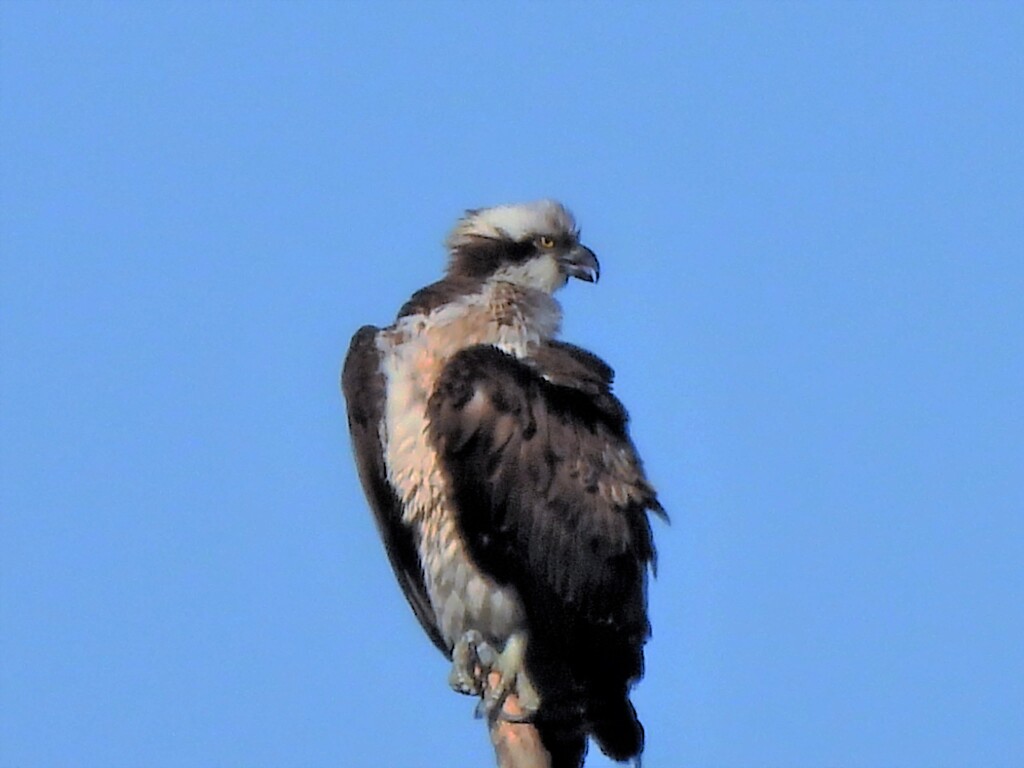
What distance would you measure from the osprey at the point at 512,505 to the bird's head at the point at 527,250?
16.7 inches

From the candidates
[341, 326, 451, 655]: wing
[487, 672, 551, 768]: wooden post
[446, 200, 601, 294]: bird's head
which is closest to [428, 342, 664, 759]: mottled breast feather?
[487, 672, 551, 768]: wooden post

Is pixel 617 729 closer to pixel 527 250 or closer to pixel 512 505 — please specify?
pixel 512 505

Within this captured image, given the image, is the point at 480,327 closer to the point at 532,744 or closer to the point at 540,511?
the point at 540,511

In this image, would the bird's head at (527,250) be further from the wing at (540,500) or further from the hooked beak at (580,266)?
the wing at (540,500)

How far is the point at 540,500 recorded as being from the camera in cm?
1110

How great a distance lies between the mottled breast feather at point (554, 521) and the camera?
10.9 m

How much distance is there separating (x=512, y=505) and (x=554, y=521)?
8.9 inches

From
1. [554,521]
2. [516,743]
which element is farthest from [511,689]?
[554,521]

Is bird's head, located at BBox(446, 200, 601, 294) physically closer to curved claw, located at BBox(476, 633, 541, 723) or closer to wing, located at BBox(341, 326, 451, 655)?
wing, located at BBox(341, 326, 451, 655)

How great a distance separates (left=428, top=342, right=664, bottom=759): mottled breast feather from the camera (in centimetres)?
1090

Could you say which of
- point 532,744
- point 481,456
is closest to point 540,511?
point 481,456

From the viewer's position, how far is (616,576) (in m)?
11.1

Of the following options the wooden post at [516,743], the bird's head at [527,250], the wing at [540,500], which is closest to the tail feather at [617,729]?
the wing at [540,500]

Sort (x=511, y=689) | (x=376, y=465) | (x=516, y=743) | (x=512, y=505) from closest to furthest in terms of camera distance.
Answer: (x=516, y=743) → (x=511, y=689) → (x=512, y=505) → (x=376, y=465)
